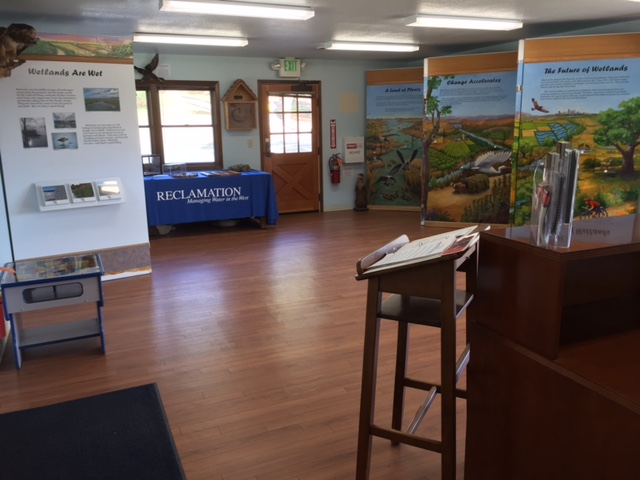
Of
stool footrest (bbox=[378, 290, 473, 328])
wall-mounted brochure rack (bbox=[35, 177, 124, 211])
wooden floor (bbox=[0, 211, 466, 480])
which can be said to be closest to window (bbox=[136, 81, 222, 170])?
wooden floor (bbox=[0, 211, 466, 480])

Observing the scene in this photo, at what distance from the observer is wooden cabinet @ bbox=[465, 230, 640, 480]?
1.50m

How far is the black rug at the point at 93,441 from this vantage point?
2553 mm

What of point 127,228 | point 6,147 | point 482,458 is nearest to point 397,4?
point 127,228

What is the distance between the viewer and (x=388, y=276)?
205 cm

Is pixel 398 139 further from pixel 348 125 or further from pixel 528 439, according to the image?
pixel 528 439

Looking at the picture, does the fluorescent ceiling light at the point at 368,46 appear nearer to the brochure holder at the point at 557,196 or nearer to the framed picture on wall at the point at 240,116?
the framed picture on wall at the point at 240,116

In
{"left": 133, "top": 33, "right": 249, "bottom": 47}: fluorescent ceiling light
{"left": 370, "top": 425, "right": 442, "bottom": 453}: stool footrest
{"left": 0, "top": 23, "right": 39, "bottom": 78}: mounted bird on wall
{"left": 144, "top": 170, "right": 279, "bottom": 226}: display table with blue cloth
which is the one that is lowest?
{"left": 370, "top": 425, "right": 442, "bottom": 453}: stool footrest

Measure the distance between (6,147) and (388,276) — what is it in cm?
432

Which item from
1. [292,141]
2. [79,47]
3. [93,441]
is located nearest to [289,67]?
[292,141]

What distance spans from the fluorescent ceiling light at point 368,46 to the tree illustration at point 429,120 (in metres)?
0.63

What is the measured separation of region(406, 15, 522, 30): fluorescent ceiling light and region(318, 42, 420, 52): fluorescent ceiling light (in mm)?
1506

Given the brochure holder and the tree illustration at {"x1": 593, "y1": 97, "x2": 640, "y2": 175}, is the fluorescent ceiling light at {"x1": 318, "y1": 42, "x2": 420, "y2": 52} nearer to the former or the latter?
the tree illustration at {"x1": 593, "y1": 97, "x2": 640, "y2": 175}

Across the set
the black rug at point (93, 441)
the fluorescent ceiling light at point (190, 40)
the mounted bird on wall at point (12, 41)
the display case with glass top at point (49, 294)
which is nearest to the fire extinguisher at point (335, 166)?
the fluorescent ceiling light at point (190, 40)

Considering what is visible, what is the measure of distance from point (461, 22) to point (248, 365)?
450cm
